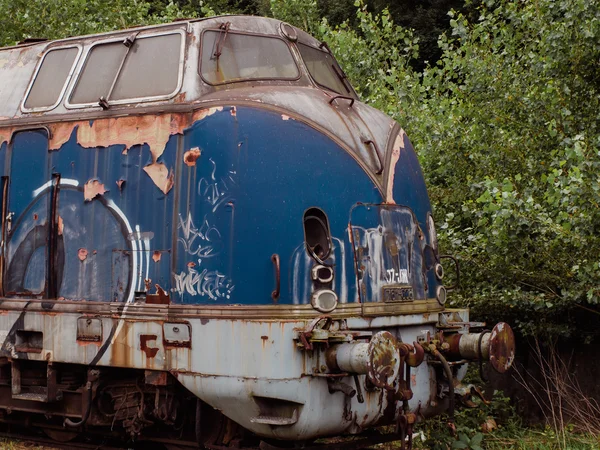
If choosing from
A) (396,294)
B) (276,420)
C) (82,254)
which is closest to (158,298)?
(82,254)

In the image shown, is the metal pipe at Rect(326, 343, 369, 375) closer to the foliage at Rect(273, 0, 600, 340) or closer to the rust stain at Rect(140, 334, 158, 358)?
the rust stain at Rect(140, 334, 158, 358)

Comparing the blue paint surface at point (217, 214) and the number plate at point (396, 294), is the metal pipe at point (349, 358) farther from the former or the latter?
the number plate at point (396, 294)

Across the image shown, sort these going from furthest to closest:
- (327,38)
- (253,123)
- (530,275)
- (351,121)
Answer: (327,38), (530,275), (351,121), (253,123)

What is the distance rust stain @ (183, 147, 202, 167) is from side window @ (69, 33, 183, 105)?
0.57 meters

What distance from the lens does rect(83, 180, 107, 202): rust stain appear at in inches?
283

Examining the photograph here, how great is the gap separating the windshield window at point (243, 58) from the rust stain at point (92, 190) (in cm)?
123

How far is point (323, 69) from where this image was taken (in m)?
8.16

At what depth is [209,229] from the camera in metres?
6.52

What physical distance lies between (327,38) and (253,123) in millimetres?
8466

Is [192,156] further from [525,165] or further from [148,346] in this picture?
[525,165]

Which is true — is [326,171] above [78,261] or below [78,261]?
above

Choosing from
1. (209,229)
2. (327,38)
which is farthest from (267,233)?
(327,38)

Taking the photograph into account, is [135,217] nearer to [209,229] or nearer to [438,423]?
[209,229]

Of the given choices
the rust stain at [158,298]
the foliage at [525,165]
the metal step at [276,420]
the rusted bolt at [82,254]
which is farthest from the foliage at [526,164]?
the rusted bolt at [82,254]
